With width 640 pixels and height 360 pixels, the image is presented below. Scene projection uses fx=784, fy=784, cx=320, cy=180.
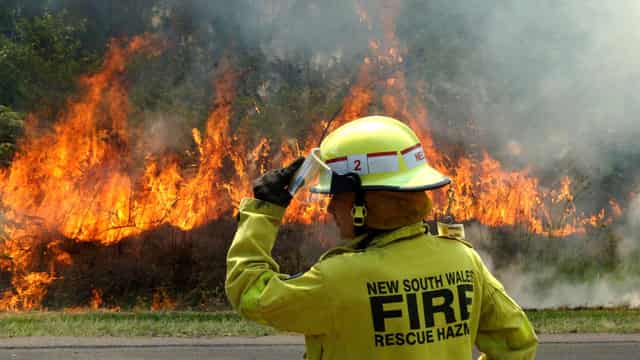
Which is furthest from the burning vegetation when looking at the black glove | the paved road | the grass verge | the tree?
the black glove

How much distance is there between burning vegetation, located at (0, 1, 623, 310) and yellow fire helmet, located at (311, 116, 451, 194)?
9.02m

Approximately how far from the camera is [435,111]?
1253cm

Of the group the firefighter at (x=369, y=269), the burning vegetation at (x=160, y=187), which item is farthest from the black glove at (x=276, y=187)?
the burning vegetation at (x=160, y=187)

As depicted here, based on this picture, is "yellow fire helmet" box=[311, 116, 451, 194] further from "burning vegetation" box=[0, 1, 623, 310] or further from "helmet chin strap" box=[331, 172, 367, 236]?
"burning vegetation" box=[0, 1, 623, 310]

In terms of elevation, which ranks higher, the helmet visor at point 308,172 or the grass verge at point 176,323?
the helmet visor at point 308,172

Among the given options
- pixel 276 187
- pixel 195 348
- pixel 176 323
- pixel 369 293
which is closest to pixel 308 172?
pixel 276 187

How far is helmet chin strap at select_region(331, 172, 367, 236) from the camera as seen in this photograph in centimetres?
218

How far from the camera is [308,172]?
2.26 meters

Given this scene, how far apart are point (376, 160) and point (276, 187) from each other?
30cm

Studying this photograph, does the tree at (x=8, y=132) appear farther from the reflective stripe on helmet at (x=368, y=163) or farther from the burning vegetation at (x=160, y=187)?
the reflective stripe on helmet at (x=368, y=163)

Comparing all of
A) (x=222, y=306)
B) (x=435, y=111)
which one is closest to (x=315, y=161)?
(x=222, y=306)

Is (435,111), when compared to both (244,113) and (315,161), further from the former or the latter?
(315,161)

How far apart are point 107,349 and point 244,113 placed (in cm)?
544

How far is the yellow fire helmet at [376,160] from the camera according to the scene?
7.25 feet
